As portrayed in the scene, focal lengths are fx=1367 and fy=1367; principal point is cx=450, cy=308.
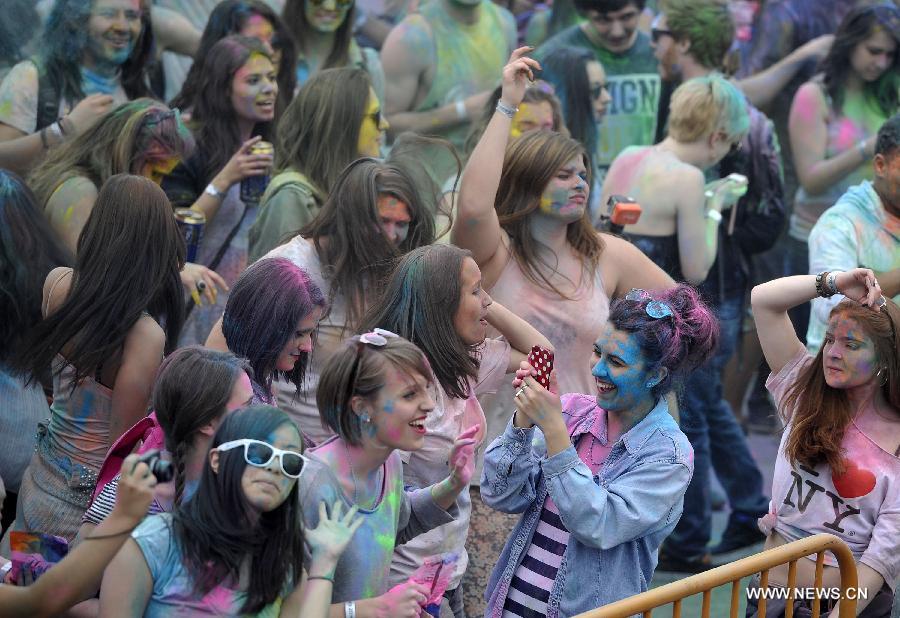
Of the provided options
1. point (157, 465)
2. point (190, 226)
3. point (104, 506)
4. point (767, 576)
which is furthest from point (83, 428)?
point (767, 576)

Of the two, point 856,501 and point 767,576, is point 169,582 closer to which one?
point 767,576

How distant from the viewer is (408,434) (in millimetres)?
3203

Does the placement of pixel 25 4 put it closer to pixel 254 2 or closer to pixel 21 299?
pixel 254 2

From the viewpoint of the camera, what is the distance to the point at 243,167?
5.32 metres

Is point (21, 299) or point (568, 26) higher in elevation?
point (21, 299)

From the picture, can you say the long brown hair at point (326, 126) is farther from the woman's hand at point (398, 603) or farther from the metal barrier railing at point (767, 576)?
the woman's hand at point (398, 603)

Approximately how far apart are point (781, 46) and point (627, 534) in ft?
18.5

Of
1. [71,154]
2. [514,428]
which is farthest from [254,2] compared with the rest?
[514,428]

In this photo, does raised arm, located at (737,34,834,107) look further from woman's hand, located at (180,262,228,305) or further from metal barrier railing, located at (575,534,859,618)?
metal barrier railing, located at (575,534,859,618)

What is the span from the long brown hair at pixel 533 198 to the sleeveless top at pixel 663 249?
1.26 metres

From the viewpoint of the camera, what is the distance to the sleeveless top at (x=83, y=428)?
3.83 metres

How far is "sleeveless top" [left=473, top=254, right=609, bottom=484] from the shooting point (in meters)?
4.67

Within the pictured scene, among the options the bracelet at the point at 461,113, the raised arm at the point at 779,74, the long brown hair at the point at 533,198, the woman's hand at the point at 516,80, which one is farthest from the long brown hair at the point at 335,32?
the raised arm at the point at 779,74

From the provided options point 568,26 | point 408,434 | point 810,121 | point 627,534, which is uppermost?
point 408,434
